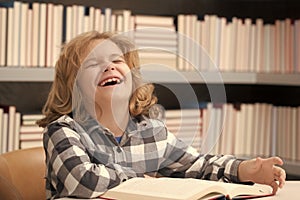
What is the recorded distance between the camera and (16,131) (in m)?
2.38

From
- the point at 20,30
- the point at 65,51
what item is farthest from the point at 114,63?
the point at 20,30

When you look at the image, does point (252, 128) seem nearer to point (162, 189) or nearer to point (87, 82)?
point (87, 82)

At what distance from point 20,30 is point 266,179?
1356 millimetres

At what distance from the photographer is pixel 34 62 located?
7.88 feet

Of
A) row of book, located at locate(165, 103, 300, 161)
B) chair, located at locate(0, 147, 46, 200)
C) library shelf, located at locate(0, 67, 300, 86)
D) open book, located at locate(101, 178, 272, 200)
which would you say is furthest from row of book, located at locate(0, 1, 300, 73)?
open book, located at locate(101, 178, 272, 200)

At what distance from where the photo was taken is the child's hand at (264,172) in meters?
1.30

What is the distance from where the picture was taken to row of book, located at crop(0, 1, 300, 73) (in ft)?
7.75

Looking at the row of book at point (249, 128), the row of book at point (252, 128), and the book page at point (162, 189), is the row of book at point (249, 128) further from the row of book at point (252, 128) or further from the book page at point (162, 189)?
the book page at point (162, 189)

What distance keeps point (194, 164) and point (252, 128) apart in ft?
4.91

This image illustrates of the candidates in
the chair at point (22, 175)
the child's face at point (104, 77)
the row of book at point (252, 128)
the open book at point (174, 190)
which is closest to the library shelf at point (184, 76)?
the row of book at point (252, 128)

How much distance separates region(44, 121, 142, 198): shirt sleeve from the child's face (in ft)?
0.34

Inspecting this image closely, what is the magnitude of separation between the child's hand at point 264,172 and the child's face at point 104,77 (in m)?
0.32

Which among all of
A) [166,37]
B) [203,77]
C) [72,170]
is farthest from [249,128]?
[72,170]

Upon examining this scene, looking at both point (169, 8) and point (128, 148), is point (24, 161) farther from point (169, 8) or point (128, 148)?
point (169, 8)
